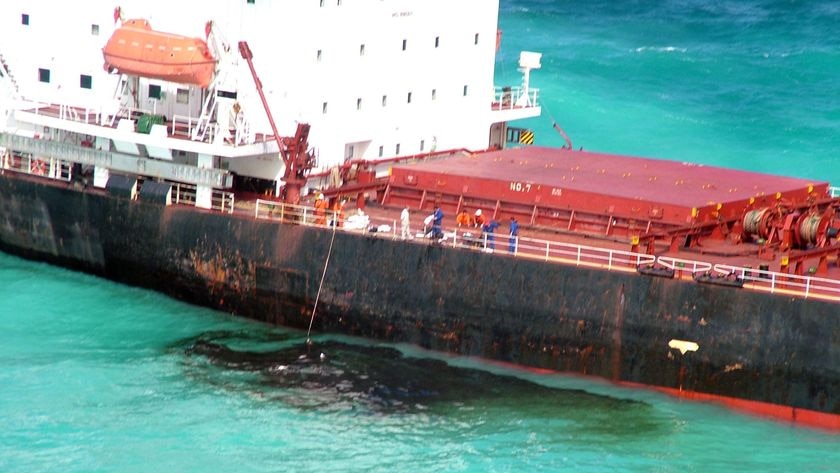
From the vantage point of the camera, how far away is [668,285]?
3064cm

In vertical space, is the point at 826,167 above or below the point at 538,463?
above

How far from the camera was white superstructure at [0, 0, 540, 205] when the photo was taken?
35.3m

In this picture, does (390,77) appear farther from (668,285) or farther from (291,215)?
(668,285)

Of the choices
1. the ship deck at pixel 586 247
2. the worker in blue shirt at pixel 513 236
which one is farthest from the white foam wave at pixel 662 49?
the worker in blue shirt at pixel 513 236

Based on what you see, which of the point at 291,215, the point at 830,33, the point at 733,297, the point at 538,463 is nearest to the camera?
the point at 538,463

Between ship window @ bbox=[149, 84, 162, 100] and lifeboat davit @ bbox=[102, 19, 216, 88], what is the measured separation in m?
1.30

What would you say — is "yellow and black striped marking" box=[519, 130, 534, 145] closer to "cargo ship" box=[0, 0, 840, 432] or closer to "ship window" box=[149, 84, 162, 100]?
"cargo ship" box=[0, 0, 840, 432]

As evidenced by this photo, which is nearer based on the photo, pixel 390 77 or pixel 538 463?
pixel 538 463

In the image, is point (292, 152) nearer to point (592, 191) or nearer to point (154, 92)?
point (154, 92)

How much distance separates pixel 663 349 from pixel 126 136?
12.7m

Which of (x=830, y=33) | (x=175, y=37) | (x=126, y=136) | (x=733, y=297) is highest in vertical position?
(x=830, y=33)

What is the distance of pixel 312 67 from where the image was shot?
3566 cm

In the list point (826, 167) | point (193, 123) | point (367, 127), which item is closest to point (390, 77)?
Answer: point (367, 127)

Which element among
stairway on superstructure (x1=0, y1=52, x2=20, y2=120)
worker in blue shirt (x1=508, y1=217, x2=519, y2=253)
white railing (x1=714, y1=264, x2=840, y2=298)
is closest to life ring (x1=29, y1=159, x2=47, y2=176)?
stairway on superstructure (x1=0, y1=52, x2=20, y2=120)
